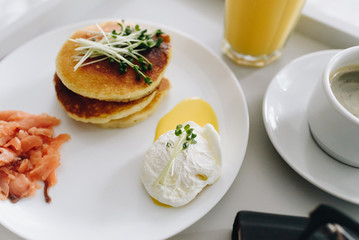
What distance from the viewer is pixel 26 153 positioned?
1086 mm

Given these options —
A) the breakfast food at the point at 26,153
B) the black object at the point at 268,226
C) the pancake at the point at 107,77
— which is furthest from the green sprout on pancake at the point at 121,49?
the black object at the point at 268,226

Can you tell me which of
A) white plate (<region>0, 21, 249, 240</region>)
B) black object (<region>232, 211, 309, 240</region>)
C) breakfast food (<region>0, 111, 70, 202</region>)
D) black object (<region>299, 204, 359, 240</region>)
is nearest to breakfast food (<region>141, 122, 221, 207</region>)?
white plate (<region>0, 21, 249, 240</region>)

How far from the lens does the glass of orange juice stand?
4.03 ft

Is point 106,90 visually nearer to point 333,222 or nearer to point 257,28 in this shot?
point 257,28

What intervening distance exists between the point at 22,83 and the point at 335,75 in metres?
1.16

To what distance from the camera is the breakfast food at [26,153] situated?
100cm

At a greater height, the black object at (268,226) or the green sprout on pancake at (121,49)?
the green sprout on pancake at (121,49)

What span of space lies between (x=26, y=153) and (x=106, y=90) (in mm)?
345

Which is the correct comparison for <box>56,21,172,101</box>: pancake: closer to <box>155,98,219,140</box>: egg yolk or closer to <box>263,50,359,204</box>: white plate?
<box>155,98,219,140</box>: egg yolk

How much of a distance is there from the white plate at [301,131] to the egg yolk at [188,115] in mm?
208

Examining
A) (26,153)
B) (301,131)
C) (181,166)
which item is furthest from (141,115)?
(301,131)

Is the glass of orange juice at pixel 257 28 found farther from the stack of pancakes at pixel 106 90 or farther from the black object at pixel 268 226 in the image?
the black object at pixel 268 226

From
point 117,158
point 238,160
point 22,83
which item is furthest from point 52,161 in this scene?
point 238,160

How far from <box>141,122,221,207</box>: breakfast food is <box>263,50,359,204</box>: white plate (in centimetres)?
23
